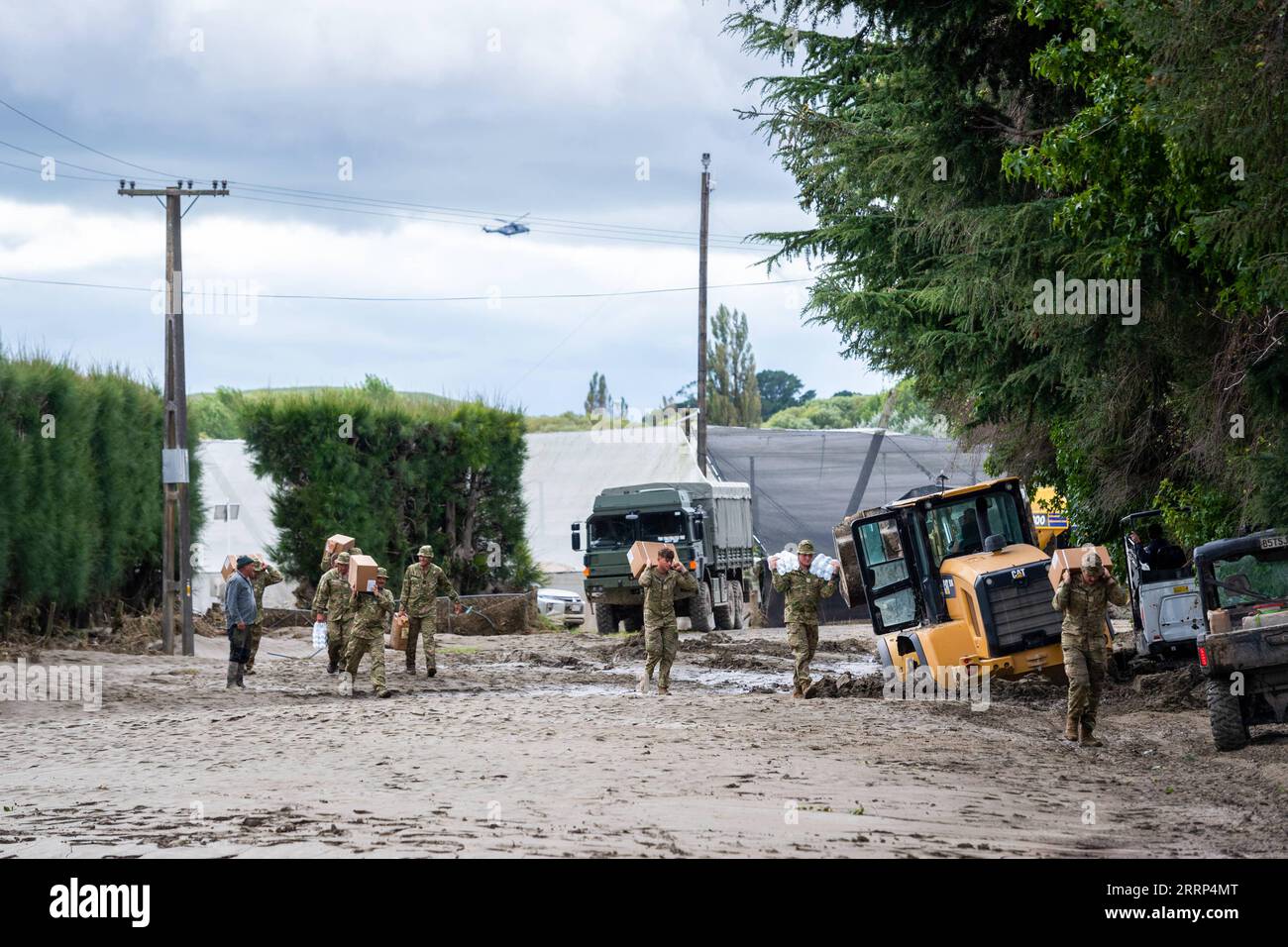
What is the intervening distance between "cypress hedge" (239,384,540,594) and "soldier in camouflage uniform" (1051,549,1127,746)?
69.5ft

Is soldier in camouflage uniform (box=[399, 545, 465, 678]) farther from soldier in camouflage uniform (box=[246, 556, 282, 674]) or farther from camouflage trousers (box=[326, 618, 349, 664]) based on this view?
soldier in camouflage uniform (box=[246, 556, 282, 674])

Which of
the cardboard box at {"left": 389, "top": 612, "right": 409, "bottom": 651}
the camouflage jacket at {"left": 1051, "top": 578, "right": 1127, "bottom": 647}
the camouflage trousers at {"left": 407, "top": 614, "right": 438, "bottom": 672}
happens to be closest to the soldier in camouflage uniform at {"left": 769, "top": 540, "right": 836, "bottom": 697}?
the camouflage jacket at {"left": 1051, "top": 578, "right": 1127, "bottom": 647}

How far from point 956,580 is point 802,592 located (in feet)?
6.14

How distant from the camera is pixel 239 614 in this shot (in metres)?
18.8

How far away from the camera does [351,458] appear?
3241 cm

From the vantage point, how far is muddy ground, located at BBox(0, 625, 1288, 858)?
8.21 m

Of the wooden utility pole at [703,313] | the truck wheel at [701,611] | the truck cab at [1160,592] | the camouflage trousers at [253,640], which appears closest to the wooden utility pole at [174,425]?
the camouflage trousers at [253,640]

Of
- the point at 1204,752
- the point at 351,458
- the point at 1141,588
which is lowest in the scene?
the point at 1204,752

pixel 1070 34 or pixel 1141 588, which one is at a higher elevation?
pixel 1070 34

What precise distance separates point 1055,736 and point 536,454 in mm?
36153

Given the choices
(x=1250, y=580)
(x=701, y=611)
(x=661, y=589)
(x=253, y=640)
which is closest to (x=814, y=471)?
(x=701, y=611)
